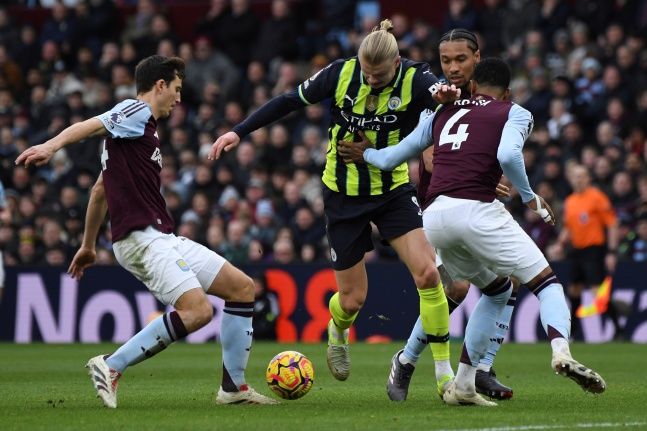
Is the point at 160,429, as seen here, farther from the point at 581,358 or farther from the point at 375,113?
the point at 581,358

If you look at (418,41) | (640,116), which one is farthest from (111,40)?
(640,116)

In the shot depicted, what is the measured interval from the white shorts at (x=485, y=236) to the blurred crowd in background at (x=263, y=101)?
9630mm

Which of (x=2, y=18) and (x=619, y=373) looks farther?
(x=2, y=18)

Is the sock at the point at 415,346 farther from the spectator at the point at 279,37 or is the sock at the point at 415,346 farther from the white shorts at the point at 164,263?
the spectator at the point at 279,37

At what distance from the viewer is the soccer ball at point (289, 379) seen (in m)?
9.03

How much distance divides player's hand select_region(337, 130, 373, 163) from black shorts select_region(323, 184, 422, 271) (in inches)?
15.1

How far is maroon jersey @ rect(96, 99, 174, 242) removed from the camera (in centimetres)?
838

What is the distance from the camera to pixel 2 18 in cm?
2544

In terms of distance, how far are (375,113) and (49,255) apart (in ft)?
35.3

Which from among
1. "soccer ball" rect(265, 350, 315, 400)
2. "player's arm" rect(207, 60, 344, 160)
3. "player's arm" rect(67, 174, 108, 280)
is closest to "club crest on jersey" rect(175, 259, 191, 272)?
"player's arm" rect(67, 174, 108, 280)

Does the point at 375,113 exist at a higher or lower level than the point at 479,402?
higher

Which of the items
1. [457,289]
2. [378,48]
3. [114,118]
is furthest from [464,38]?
[114,118]

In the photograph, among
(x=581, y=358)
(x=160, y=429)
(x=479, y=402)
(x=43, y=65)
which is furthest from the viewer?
(x=43, y=65)

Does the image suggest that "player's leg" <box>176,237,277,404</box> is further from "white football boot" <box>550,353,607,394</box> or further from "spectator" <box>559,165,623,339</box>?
"spectator" <box>559,165,623,339</box>
